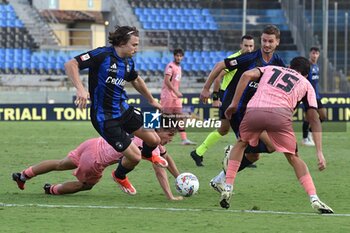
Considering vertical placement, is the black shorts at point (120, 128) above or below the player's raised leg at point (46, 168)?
above

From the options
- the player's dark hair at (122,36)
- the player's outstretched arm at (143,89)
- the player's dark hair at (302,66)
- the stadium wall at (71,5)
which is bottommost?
the player's outstretched arm at (143,89)

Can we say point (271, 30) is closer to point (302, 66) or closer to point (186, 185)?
point (302, 66)

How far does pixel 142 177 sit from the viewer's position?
558 inches

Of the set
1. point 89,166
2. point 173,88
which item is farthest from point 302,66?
point 173,88

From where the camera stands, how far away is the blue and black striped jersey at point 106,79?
10773 millimetres

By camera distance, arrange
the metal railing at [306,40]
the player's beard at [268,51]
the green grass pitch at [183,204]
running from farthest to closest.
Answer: the metal railing at [306,40]
the player's beard at [268,51]
the green grass pitch at [183,204]

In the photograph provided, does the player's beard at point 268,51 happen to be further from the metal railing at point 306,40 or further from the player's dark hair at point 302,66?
the metal railing at point 306,40

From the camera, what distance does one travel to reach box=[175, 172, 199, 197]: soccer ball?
37.4 feet

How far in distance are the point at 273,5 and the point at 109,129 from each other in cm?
3538

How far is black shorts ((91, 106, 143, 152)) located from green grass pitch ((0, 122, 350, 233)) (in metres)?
0.69

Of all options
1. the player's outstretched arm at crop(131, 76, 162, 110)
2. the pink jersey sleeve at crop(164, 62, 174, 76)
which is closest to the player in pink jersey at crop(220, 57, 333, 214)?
the player's outstretched arm at crop(131, 76, 162, 110)

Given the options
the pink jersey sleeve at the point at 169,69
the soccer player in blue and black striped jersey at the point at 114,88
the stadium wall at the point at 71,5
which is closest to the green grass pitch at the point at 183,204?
the soccer player in blue and black striped jersey at the point at 114,88

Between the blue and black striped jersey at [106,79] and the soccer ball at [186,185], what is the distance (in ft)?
3.74

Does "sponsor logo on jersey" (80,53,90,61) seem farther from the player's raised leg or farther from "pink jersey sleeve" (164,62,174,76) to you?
"pink jersey sleeve" (164,62,174,76)
